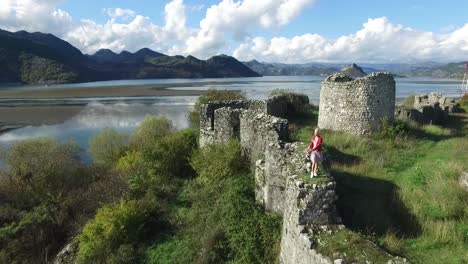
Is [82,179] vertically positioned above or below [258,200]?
below

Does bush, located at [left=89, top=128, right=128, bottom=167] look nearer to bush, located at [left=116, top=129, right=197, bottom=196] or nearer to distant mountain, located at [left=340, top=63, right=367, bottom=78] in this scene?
bush, located at [left=116, top=129, right=197, bottom=196]

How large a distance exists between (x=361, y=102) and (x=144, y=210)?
1171cm

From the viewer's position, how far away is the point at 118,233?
1575cm

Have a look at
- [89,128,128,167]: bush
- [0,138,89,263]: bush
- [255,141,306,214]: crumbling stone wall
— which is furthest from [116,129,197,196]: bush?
[89,128,128,167]: bush

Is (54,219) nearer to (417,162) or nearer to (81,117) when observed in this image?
(417,162)

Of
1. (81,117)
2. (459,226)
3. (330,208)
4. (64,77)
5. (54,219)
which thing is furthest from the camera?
(64,77)

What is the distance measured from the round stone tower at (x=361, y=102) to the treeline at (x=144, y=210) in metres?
6.66

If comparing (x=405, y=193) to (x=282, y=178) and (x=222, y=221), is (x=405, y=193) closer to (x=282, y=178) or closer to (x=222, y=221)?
(x=282, y=178)

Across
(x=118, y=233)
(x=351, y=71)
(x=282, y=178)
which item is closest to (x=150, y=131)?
(x=118, y=233)

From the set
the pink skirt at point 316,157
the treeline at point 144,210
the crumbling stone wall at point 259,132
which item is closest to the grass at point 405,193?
the pink skirt at point 316,157

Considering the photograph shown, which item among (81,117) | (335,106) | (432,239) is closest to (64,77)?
(81,117)

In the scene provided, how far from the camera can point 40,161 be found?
24688mm

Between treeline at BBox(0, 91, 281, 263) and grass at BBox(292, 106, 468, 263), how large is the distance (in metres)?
2.92

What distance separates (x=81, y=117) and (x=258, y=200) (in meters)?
46.9
